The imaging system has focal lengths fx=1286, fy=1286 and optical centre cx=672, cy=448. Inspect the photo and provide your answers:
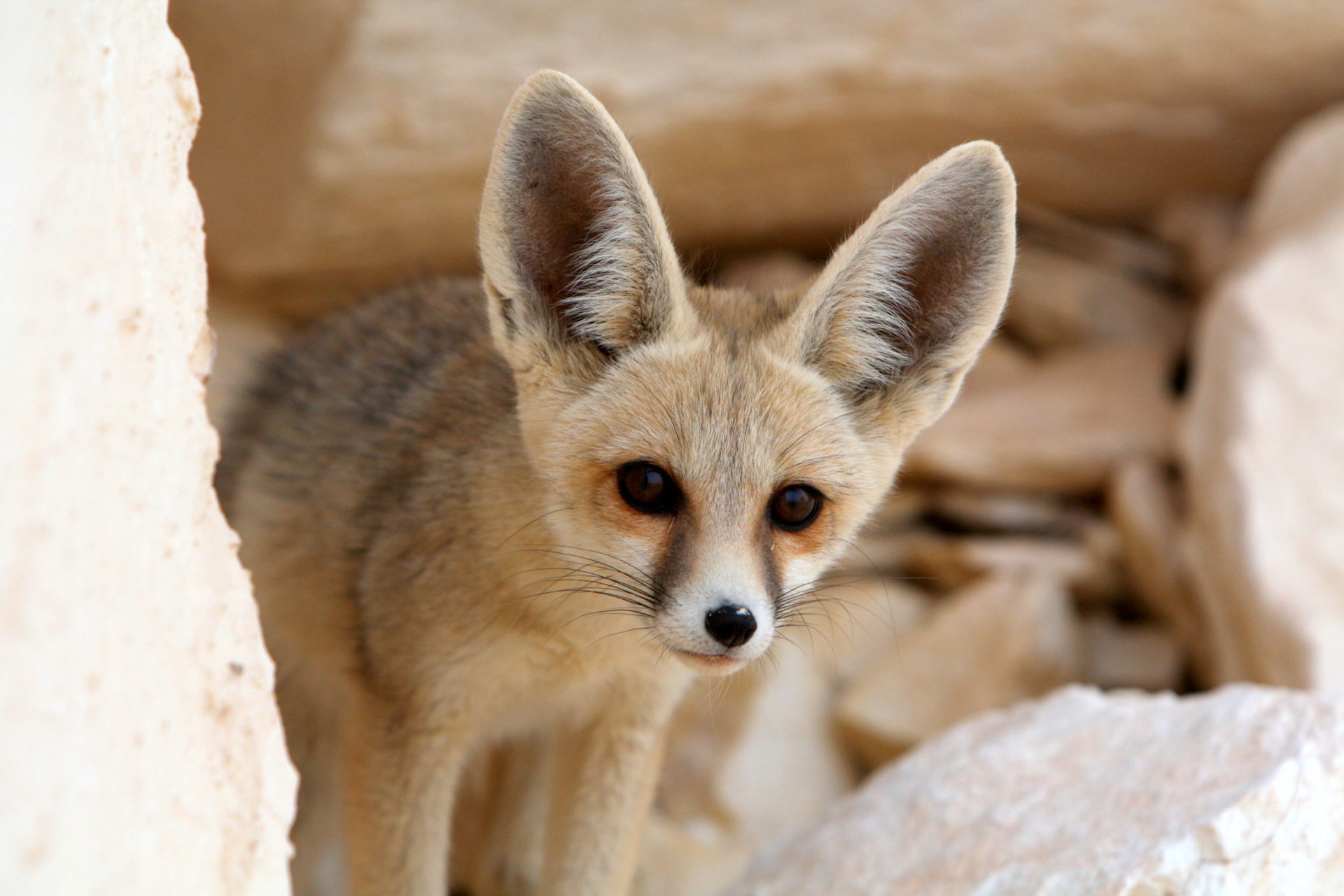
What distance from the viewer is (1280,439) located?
3697 millimetres

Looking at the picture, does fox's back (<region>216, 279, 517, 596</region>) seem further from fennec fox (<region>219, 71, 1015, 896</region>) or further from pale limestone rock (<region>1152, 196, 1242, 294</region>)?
pale limestone rock (<region>1152, 196, 1242, 294</region>)

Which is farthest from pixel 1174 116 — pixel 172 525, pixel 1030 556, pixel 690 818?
pixel 172 525

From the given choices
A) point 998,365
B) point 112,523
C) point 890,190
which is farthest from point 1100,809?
point 998,365

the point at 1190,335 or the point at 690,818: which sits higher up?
the point at 1190,335

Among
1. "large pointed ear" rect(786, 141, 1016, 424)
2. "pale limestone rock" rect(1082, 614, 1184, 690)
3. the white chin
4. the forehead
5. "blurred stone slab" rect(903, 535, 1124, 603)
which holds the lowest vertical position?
"pale limestone rock" rect(1082, 614, 1184, 690)

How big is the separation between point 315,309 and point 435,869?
306 centimetres

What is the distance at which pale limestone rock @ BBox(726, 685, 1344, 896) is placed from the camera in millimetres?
2189

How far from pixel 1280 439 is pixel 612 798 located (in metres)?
2.22

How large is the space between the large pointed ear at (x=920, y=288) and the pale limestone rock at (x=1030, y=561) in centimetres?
204

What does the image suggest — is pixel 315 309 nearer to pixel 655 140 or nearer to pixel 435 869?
pixel 655 140

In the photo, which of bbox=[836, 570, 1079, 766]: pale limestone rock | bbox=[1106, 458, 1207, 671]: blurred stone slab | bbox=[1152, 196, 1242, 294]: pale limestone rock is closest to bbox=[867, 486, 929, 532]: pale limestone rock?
bbox=[836, 570, 1079, 766]: pale limestone rock

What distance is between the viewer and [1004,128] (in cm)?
447

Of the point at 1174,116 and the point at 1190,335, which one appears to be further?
the point at 1190,335

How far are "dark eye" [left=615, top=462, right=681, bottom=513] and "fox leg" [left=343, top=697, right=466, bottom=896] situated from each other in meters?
0.68
